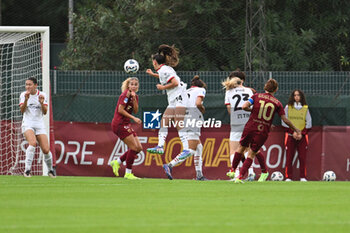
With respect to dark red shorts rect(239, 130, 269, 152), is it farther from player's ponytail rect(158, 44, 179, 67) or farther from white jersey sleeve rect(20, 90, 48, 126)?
white jersey sleeve rect(20, 90, 48, 126)

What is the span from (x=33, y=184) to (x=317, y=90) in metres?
8.40

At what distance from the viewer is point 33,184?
42.1 ft

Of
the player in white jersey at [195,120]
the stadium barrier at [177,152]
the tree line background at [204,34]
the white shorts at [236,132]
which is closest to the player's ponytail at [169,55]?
the player in white jersey at [195,120]

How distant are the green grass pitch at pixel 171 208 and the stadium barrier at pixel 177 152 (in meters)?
4.50

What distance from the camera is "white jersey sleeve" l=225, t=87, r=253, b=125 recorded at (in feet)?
48.7

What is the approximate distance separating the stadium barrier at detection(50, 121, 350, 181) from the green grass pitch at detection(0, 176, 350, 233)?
14.8 feet

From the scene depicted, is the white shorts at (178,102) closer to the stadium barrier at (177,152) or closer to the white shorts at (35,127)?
the white shorts at (35,127)

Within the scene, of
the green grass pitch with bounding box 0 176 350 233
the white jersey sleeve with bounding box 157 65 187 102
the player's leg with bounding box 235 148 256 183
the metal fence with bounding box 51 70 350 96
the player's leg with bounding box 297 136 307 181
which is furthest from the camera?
the metal fence with bounding box 51 70 350 96

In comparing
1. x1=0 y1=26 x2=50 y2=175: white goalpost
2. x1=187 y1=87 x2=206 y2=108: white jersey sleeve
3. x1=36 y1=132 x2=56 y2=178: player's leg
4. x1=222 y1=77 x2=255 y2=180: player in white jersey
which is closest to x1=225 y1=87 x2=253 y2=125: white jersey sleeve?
x1=222 y1=77 x2=255 y2=180: player in white jersey

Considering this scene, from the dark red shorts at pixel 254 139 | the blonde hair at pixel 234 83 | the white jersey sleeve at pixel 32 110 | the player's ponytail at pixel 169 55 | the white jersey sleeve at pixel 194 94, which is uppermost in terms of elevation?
the player's ponytail at pixel 169 55

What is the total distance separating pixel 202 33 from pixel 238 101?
11815mm

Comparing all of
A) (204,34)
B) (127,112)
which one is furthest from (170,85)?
(204,34)

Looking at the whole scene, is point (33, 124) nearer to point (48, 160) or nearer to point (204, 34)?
point (48, 160)

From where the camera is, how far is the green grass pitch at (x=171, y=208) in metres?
7.48
